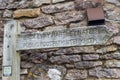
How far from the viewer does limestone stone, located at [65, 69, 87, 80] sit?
2371 millimetres

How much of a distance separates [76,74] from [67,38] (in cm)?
59

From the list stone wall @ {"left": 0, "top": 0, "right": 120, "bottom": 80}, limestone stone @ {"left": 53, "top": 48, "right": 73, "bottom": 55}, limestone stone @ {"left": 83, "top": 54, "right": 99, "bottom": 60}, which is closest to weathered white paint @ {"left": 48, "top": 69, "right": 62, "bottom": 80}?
stone wall @ {"left": 0, "top": 0, "right": 120, "bottom": 80}

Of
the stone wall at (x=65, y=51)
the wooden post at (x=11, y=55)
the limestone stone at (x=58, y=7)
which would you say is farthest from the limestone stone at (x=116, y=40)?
the wooden post at (x=11, y=55)

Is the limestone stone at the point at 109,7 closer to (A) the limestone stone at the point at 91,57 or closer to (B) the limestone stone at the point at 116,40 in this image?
(B) the limestone stone at the point at 116,40

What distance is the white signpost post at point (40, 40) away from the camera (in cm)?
188

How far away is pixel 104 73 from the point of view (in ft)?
7.61

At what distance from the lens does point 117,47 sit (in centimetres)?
235

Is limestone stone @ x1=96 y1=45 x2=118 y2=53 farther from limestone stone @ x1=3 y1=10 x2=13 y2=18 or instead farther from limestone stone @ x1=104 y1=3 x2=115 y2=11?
limestone stone @ x1=3 y1=10 x2=13 y2=18

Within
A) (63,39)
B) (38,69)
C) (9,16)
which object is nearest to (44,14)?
(9,16)

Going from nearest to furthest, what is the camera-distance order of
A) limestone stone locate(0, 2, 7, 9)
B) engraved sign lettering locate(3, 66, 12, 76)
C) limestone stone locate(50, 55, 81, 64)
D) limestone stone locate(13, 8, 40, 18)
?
engraved sign lettering locate(3, 66, 12, 76)
limestone stone locate(50, 55, 81, 64)
limestone stone locate(13, 8, 40, 18)
limestone stone locate(0, 2, 7, 9)

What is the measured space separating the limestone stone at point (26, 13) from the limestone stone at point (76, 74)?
2.42 ft

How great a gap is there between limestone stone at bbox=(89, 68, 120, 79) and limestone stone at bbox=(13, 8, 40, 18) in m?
0.88

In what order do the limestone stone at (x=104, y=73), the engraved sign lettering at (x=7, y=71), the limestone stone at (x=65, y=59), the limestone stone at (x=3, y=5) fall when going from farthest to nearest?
the limestone stone at (x=3, y=5) < the limestone stone at (x=65, y=59) < the limestone stone at (x=104, y=73) < the engraved sign lettering at (x=7, y=71)

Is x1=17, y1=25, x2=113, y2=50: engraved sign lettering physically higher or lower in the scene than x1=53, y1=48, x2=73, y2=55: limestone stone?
higher
